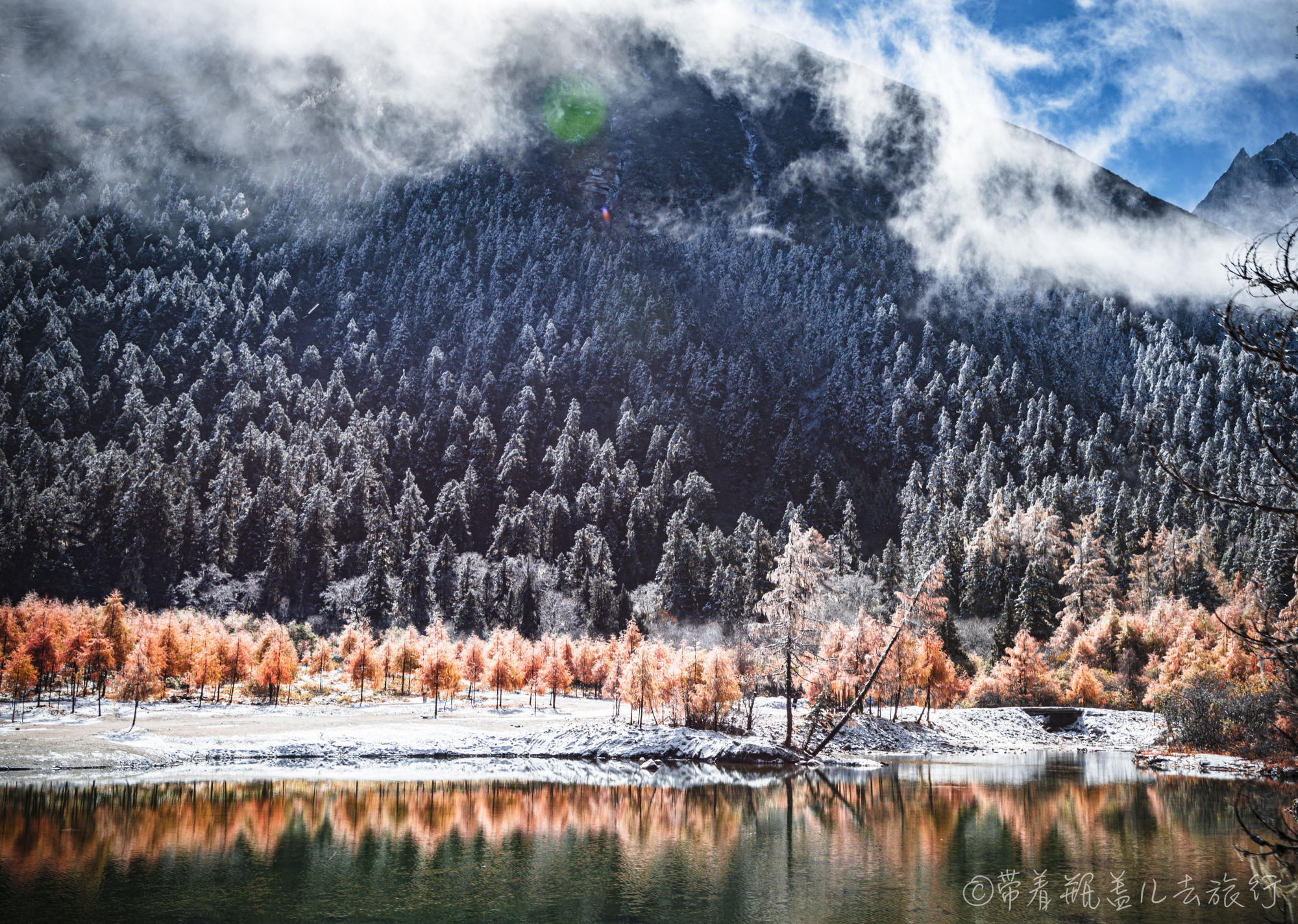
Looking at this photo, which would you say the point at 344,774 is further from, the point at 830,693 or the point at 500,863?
the point at 830,693

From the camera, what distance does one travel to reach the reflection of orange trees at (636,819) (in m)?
28.8

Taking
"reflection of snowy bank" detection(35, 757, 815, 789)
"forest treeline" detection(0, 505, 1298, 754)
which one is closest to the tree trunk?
"forest treeline" detection(0, 505, 1298, 754)

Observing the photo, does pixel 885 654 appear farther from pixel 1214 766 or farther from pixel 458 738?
pixel 458 738

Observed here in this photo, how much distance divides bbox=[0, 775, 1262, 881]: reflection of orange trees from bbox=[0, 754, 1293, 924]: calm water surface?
16cm

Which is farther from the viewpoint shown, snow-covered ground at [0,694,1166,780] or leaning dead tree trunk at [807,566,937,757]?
snow-covered ground at [0,694,1166,780]

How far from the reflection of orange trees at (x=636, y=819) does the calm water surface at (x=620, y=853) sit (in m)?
0.16

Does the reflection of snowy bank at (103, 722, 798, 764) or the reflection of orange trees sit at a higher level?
the reflection of orange trees

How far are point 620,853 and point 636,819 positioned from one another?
23.2 feet

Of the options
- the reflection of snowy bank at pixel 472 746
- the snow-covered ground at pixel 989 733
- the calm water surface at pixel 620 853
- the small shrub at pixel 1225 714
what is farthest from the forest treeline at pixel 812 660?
the calm water surface at pixel 620 853

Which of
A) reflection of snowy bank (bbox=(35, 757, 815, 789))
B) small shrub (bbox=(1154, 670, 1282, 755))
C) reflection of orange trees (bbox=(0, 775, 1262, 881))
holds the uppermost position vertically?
small shrub (bbox=(1154, 670, 1282, 755))

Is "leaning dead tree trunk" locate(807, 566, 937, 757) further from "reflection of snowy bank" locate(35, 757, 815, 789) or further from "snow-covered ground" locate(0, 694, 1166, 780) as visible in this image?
"reflection of snowy bank" locate(35, 757, 815, 789)

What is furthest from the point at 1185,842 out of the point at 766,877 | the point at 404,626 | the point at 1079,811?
the point at 404,626

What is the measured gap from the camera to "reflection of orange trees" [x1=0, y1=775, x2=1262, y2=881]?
28828 millimetres

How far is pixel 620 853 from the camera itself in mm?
29203
